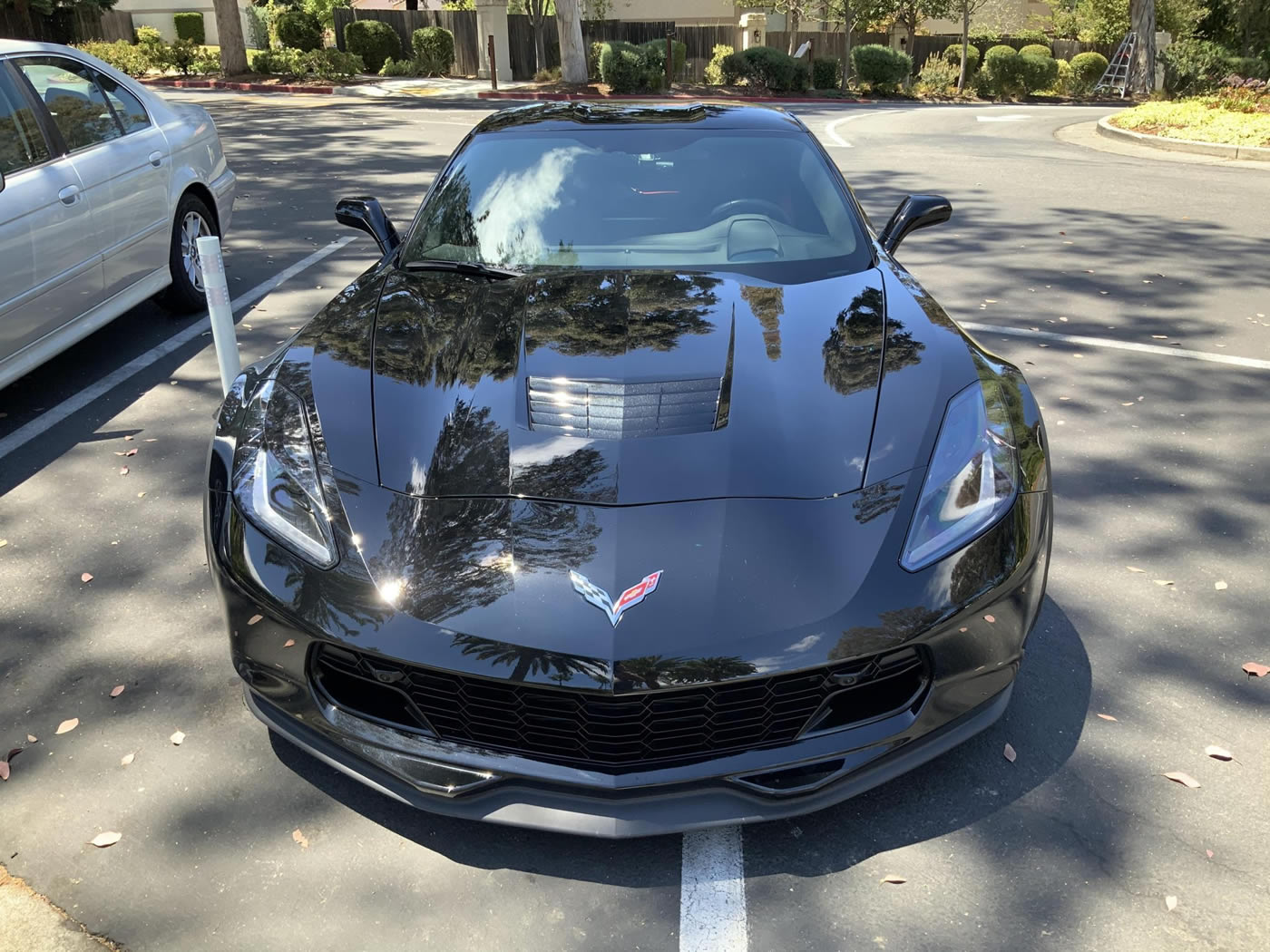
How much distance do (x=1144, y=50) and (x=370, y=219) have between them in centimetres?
3627

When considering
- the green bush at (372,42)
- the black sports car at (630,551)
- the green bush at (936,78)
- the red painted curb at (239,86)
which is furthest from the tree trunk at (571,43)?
the black sports car at (630,551)

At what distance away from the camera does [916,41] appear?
37719mm

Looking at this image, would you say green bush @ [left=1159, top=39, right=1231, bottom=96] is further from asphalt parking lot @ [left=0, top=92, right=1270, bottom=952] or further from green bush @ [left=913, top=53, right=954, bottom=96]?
asphalt parking lot @ [left=0, top=92, right=1270, bottom=952]

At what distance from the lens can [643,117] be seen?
4.27 meters

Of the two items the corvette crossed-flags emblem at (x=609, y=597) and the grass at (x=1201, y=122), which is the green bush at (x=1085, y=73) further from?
the corvette crossed-flags emblem at (x=609, y=597)

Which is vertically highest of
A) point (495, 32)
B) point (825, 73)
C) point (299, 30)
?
point (299, 30)

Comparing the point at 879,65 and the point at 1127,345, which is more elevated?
the point at 879,65

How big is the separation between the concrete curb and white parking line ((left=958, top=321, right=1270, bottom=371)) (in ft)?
32.7

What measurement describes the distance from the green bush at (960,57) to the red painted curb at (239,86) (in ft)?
71.5

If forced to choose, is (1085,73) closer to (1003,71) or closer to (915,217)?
(1003,71)

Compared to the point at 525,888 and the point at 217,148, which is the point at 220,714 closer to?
the point at 525,888

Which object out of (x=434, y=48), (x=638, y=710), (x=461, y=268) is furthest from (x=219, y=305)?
(x=434, y=48)

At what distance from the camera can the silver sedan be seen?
4.72 m

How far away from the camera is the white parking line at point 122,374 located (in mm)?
4816
